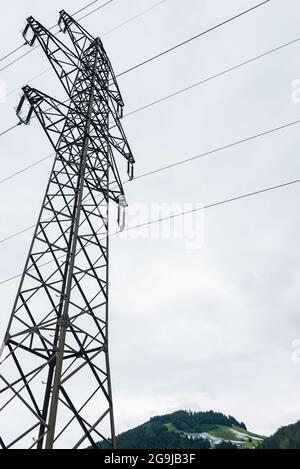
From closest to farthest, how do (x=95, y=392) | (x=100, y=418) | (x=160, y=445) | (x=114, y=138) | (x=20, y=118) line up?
(x=100, y=418) → (x=95, y=392) → (x=20, y=118) → (x=114, y=138) → (x=160, y=445)

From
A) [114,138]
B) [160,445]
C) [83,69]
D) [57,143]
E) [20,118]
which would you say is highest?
[83,69]

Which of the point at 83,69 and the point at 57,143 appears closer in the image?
the point at 57,143

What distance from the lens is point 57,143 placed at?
12398 mm

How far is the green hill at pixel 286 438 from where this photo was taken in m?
77.8

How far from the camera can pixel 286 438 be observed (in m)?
83.9

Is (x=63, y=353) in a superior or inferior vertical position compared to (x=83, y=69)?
inferior

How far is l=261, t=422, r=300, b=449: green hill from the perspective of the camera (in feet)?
255

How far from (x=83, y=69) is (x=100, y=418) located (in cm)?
1275

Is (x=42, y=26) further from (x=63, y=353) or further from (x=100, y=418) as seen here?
(x=100, y=418)
